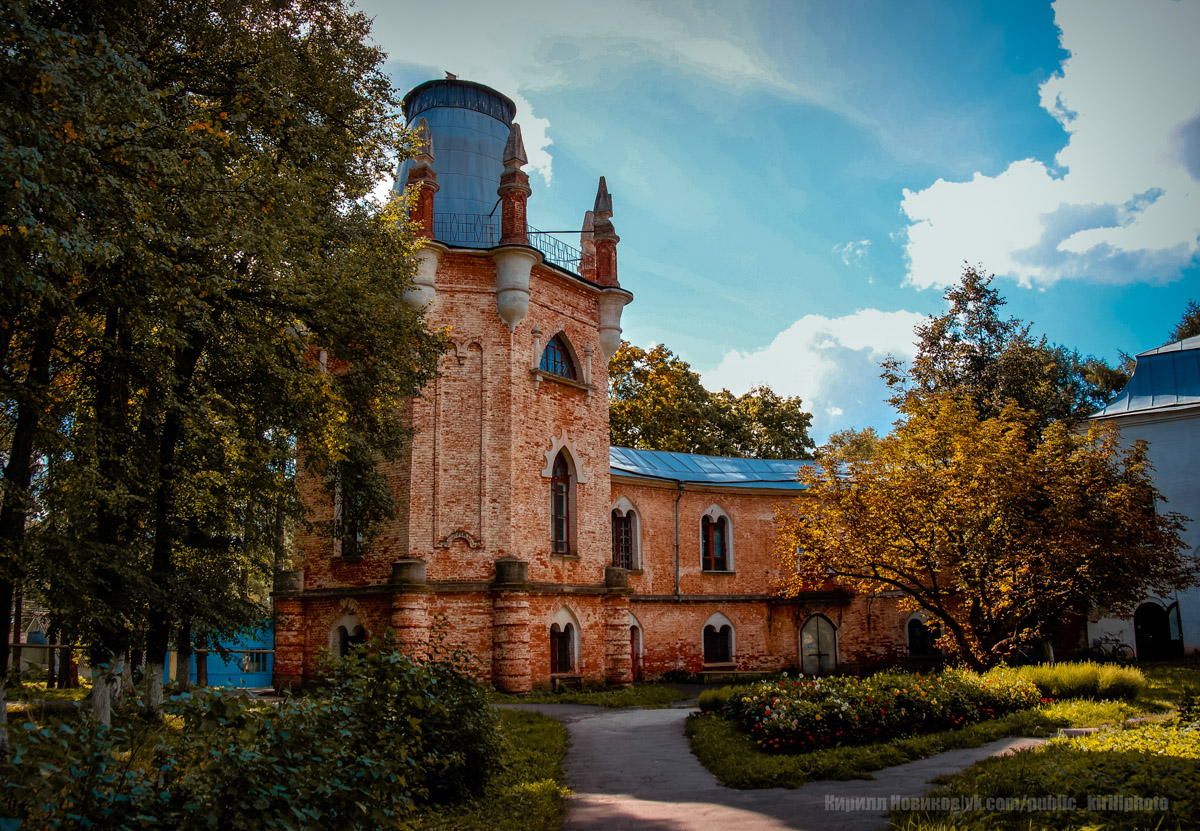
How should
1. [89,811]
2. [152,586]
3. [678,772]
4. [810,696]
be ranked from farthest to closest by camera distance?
[810,696], [152,586], [678,772], [89,811]

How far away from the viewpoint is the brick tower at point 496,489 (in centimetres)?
1897

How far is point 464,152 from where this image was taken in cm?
2392

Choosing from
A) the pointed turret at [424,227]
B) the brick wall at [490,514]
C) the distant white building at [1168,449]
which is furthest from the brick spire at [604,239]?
the distant white building at [1168,449]

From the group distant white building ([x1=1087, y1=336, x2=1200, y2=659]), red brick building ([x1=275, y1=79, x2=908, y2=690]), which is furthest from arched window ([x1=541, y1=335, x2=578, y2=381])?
distant white building ([x1=1087, y1=336, x2=1200, y2=659])

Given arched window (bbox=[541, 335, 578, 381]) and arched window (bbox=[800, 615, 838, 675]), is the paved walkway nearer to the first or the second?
arched window (bbox=[541, 335, 578, 381])

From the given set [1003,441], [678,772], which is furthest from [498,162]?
[678,772]

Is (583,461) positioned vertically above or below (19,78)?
below

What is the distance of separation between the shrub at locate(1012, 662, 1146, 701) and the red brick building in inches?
385

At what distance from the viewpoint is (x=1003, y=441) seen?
18531mm

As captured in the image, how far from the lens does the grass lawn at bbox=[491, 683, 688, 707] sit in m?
18.4

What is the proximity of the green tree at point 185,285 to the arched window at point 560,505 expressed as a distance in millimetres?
6784

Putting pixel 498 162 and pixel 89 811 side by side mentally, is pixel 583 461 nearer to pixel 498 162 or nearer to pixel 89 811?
pixel 498 162

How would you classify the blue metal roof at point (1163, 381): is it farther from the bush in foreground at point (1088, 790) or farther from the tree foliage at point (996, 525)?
the bush in foreground at point (1088, 790)

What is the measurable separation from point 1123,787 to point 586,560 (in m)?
15.6
